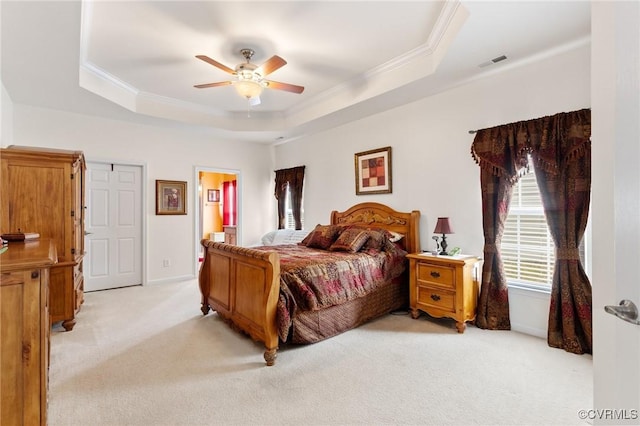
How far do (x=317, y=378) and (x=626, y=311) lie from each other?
1.86 metres

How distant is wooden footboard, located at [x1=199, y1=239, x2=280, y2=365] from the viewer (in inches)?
95.7

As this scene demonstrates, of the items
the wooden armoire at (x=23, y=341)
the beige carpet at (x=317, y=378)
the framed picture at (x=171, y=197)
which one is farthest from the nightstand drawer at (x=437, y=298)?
the framed picture at (x=171, y=197)

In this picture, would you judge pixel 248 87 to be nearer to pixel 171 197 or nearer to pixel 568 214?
pixel 171 197

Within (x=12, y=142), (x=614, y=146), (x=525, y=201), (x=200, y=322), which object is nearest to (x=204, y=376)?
(x=200, y=322)

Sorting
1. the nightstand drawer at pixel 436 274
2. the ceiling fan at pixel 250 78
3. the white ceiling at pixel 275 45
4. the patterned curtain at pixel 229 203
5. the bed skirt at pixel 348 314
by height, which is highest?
the white ceiling at pixel 275 45

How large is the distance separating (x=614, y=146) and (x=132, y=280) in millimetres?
5672

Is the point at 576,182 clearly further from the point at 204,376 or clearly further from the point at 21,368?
the point at 21,368

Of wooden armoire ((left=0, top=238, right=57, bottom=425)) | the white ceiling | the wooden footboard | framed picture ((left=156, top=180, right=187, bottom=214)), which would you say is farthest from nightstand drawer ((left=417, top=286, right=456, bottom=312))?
framed picture ((left=156, top=180, right=187, bottom=214))

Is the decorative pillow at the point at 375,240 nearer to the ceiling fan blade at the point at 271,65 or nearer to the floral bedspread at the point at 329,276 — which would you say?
the floral bedspread at the point at 329,276

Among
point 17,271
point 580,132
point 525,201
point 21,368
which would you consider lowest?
point 21,368

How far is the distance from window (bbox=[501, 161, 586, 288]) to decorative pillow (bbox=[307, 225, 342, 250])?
1929 mm

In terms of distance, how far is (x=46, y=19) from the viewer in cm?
220

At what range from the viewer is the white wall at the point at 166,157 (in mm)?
4113

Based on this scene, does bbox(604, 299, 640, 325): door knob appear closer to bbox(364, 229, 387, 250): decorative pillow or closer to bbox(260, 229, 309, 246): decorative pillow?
bbox(364, 229, 387, 250): decorative pillow
